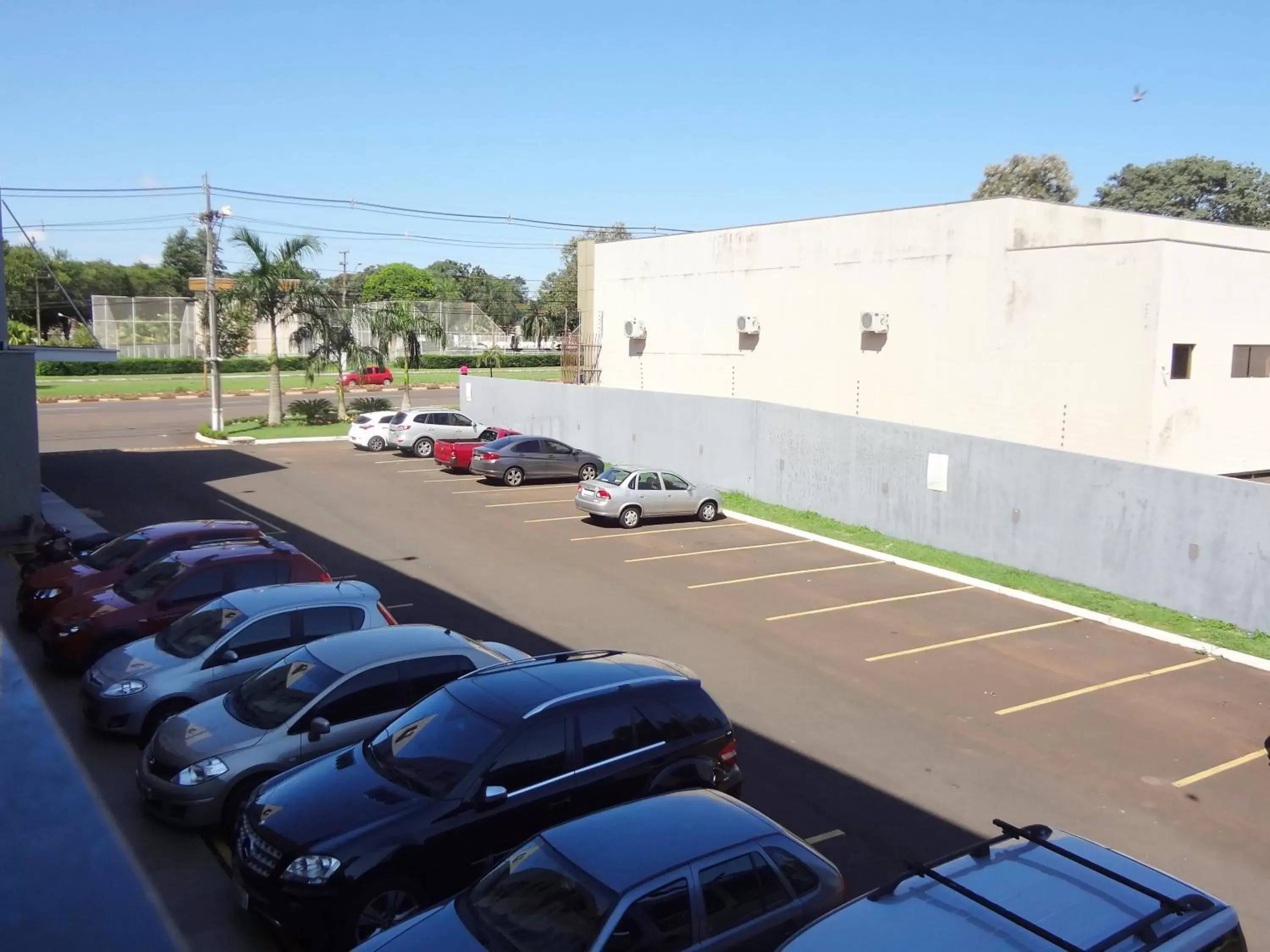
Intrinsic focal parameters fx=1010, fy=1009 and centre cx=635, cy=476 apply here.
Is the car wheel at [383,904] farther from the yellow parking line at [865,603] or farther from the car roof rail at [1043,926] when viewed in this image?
the yellow parking line at [865,603]

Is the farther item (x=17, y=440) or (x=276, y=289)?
(x=276, y=289)

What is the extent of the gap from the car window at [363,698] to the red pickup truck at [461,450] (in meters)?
20.4

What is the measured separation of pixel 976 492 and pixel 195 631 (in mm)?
15431

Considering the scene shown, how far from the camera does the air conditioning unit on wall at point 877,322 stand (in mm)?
28031

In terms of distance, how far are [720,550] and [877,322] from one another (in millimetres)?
10035

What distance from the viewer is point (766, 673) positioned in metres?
13.4

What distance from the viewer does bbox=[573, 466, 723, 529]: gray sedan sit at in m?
23.3

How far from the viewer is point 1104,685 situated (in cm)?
1342

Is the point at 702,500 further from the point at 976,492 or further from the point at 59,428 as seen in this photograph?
the point at 59,428

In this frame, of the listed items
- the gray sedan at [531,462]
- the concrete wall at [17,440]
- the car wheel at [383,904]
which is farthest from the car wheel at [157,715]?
the gray sedan at [531,462]

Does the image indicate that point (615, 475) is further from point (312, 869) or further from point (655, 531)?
point (312, 869)

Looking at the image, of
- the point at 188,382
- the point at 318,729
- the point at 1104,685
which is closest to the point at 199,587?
the point at 318,729

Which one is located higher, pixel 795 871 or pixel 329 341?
pixel 329 341

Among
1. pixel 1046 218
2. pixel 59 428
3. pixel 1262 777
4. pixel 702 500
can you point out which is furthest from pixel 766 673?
pixel 59 428
